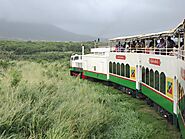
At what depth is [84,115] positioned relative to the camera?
10758mm

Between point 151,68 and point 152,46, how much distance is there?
2.26 m

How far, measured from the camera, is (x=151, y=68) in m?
15.3

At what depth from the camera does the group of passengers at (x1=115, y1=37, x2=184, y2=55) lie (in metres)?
13.3

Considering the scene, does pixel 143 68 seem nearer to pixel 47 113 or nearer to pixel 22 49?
pixel 47 113

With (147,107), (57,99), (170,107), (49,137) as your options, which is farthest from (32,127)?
(147,107)

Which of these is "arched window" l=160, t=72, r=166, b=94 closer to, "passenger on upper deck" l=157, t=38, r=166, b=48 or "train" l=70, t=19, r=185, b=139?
"train" l=70, t=19, r=185, b=139

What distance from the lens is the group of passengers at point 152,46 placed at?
1331 cm

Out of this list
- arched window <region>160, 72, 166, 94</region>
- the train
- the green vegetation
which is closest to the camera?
the green vegetation

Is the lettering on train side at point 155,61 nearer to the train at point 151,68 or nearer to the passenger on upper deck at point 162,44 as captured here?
the train at point 151,68

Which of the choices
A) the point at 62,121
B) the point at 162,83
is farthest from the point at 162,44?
the point at 62,121

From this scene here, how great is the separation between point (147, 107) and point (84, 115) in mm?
6593

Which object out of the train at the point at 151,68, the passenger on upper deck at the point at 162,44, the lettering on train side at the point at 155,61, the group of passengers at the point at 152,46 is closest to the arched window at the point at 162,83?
the train at the point at 151,68

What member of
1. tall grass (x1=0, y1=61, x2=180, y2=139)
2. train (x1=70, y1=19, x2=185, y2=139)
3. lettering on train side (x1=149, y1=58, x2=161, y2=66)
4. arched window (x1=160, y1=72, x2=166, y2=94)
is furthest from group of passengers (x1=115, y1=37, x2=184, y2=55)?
tall grass (x1=0, y1=61, x2=180, y2=139)

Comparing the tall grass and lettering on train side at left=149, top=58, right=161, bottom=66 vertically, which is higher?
lettering on train side at left=149, top=58, right=161, bottom=66
